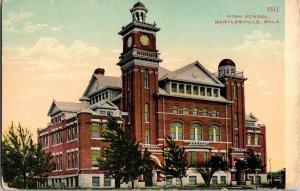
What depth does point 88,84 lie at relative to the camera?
876 centimetres

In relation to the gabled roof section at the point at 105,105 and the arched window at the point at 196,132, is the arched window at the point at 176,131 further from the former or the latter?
the gabled roof section at the point at 105,105

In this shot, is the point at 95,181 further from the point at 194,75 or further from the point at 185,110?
the point at 194,75

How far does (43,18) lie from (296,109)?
11.6ft

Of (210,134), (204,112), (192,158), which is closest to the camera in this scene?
(192,158)

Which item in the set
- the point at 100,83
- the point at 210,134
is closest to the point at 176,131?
the point at 210,134

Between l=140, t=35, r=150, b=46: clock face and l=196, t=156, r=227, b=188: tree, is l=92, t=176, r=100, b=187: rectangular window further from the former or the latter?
l=140, t=35, r=150, b=46: clock face

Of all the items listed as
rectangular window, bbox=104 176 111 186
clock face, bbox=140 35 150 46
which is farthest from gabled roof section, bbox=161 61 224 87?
rectangular window, bbox=104 176 111 186

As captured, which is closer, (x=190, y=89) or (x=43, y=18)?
(x=43, y=18)

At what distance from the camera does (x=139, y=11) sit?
339 inches

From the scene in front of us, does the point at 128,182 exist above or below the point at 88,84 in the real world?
below

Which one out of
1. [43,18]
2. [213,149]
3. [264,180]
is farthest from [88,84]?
[264,180]

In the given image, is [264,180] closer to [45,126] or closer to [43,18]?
[45,126]

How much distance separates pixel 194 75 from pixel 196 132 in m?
0.86

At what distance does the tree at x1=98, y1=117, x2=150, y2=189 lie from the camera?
8.91m
